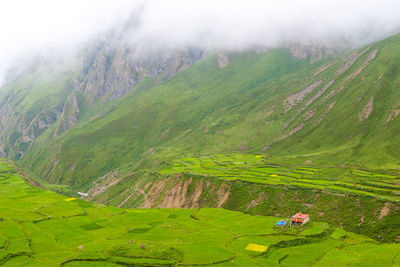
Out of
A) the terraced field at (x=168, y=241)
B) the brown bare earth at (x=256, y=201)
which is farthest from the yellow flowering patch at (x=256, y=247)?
the brown bare earth at (x=256, y=201)

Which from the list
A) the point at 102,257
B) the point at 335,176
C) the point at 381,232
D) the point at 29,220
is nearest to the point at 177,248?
the point at 102,257

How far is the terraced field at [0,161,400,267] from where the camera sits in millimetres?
63125

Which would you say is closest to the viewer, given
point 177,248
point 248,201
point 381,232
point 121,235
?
point 177,248

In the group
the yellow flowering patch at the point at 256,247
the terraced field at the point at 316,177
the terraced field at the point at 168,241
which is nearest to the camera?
the terraced field at the point at 168,241

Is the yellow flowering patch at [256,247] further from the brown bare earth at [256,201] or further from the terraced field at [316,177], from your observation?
the brown bare earth at [256,201]

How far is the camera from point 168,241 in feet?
245

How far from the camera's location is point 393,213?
95562 mm

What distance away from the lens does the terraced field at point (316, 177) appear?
121 metres

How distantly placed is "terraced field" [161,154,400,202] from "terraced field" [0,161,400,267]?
133 feet

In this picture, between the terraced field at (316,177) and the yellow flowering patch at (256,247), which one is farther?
the terraced field at (316,177)

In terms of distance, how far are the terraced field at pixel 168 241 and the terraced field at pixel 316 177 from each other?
4065 cm

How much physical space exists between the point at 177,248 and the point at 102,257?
1496cm

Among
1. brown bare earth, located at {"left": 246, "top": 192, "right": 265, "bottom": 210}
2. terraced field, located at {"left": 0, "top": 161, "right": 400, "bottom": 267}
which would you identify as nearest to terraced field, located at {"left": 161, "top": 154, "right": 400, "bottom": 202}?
brown bare earth, located at {"left": 246, "top": 192, "right": 265, "bottom": 210}

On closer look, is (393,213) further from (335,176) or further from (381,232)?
(335,176)
